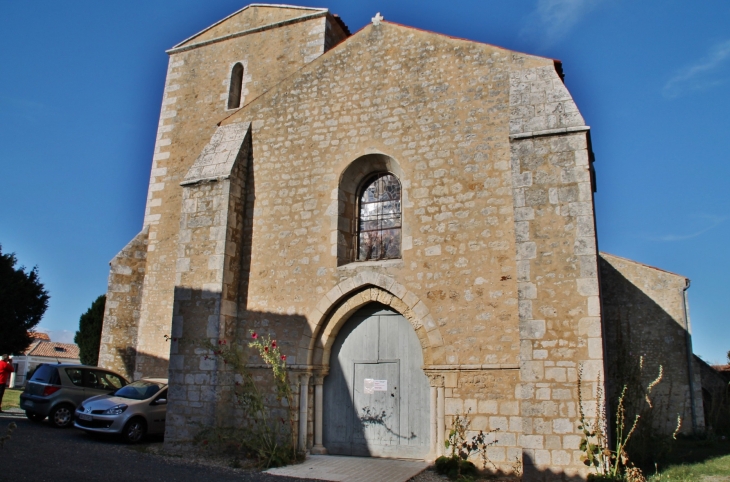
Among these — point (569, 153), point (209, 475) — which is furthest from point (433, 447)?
point (569, 153)

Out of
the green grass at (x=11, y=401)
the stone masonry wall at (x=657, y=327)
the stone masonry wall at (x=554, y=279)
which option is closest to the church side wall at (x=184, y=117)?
the green grass at (x=11, y=401)

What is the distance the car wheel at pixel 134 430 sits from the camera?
9.60 meters

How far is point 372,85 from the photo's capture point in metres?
9.49

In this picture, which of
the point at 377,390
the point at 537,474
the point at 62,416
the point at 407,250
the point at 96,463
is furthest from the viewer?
the point at 62,416

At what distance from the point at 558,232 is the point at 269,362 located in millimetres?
4404

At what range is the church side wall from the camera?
12461mm

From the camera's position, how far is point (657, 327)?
13.8 metres

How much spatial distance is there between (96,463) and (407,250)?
16.1 ft

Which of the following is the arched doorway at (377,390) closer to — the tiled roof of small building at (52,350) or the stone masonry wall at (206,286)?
the stone masonry wall at (206,286)

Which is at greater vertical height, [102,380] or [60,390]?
[102,380]

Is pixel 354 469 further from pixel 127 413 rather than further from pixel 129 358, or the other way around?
pixel 129 358

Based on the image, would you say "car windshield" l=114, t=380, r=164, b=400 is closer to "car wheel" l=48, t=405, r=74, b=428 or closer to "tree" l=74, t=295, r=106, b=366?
"car wheel" l=48, t=405, r=74, b=428

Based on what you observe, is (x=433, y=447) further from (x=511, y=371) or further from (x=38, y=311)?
(x=38, y=311)

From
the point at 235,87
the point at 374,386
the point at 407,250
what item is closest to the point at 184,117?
the point at 235,87
